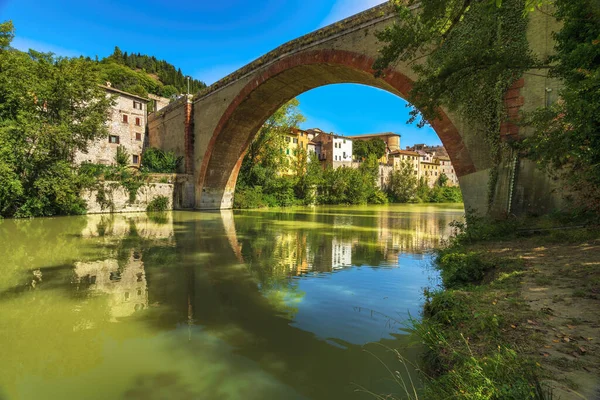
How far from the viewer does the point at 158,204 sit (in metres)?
21.8

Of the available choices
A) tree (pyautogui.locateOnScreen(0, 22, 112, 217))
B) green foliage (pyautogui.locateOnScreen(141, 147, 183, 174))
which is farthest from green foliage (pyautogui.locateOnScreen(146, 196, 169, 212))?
tree (pyautogui.locateOnScreen(0, 22, 112, 217))

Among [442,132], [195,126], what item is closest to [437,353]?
[442,132]

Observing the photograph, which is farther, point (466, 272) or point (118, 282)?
point (118, 282)

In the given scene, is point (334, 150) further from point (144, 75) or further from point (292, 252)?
point (292, 252)

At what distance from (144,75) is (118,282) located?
228 ft

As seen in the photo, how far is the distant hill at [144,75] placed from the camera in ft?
180

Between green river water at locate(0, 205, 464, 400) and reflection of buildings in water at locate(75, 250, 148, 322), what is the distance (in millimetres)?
21

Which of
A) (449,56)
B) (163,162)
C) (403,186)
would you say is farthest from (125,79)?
(449,56)

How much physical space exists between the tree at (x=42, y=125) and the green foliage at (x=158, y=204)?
14.8 feet

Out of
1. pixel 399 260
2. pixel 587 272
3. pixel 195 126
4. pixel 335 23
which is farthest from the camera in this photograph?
pixel 195 126

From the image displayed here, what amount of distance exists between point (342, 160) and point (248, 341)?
177 ft

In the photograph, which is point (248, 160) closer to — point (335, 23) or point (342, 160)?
point (335, 23)

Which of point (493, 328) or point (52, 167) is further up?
point (52, 167)

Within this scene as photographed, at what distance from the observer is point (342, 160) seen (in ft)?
184
